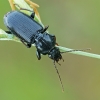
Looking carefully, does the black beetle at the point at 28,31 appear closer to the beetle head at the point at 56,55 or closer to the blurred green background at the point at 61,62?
the beetle head at the point at 56,55

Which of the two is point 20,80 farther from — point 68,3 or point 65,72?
point 68,3

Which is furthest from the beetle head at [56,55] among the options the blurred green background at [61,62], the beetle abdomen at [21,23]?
the blurred green background at [61,62]

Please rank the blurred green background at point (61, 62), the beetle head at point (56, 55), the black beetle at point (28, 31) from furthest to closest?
the blurred green background at point (61, 62) → the black beetle at point (28, 31) → the beetle head at point (56, 55)

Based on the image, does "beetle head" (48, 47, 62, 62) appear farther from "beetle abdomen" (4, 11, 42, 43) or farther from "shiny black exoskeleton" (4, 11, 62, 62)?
"beetle abdomen" (4, 11, 42, 43)

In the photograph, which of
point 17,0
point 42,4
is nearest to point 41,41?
point 17,0

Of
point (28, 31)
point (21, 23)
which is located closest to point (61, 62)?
point (28, 31)

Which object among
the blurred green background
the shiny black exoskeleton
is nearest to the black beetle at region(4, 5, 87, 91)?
the shiny black exoskeleton

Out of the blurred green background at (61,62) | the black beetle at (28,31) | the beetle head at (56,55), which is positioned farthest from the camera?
the blurred green background at (61,62)

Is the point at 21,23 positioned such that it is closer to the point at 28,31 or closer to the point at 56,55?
the point at 28,31
